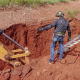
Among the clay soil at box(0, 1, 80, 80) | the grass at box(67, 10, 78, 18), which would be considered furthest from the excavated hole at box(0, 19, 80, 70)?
the grass at box(67, 10, 78, 18)

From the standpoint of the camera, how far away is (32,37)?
745cm

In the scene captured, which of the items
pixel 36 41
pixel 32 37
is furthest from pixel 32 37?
pixel 36 41

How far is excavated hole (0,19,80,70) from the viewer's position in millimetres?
7008

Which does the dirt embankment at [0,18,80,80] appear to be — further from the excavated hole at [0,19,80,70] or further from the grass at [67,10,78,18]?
the grass at [67,10,78,18]

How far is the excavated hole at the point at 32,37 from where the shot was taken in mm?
7008

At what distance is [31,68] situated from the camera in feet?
15.2

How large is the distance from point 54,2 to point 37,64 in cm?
630

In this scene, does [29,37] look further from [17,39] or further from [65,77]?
[65,77]

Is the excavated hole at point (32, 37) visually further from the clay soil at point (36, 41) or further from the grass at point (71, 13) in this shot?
the grass at point (71, 13)

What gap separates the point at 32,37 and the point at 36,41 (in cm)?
40

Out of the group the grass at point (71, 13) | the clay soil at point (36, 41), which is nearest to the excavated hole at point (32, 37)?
the clay soil at point (36, 41)

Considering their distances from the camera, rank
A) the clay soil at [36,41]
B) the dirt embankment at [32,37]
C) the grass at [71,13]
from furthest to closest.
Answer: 1. the grass at [71,13]
2. the dirt embankment at [32,37]
3. the clay soil at [36,41]

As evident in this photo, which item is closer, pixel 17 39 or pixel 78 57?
pixel 78 57

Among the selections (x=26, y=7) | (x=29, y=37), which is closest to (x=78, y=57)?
(x=29, y=37)
